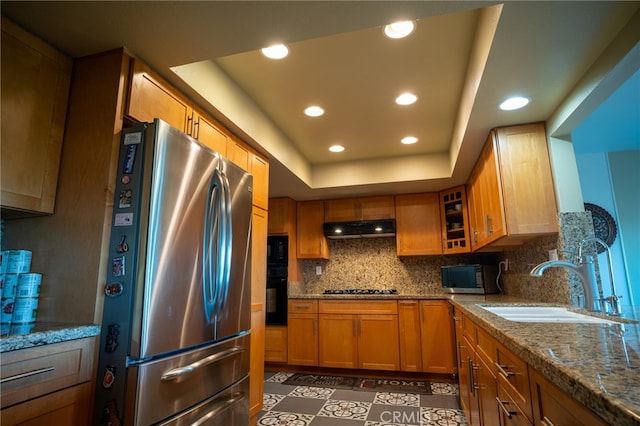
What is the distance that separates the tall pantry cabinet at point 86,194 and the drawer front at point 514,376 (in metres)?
1.52

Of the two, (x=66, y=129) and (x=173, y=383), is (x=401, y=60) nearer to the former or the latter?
(x=66, y=129)

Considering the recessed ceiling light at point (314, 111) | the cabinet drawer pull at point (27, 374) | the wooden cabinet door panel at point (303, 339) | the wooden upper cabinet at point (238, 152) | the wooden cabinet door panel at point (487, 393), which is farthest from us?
the wooden cabinet door panel at point (303, 339)

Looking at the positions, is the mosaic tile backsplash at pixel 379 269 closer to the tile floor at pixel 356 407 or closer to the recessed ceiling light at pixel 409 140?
the tile floor at pixel 356 407

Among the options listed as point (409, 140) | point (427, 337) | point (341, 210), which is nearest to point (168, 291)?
point (409, 140)

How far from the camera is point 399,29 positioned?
5.82ft

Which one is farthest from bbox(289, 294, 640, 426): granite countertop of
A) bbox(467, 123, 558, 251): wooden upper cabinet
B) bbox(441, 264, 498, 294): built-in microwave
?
bbox(441, 264, 498, 294): built-in microwave

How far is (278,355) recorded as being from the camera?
12.9 feet

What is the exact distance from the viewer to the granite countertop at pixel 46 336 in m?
0.99

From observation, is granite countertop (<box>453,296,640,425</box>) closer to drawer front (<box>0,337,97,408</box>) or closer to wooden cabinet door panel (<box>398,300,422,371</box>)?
drawer front (<box>0,337,97,408</box>)

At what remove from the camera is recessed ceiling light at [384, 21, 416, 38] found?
5.73 feet

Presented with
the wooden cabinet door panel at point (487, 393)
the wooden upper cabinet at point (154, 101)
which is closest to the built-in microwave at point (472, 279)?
the wooden cabinet door panel at point (487, 393)

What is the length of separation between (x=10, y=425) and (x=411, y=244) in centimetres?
369

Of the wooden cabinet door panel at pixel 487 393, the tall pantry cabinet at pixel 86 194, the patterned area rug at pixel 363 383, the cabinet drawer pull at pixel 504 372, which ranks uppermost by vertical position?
the tall pantry cabinet at pixel 86 194

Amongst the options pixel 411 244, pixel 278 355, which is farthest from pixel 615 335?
pixel 278 355
